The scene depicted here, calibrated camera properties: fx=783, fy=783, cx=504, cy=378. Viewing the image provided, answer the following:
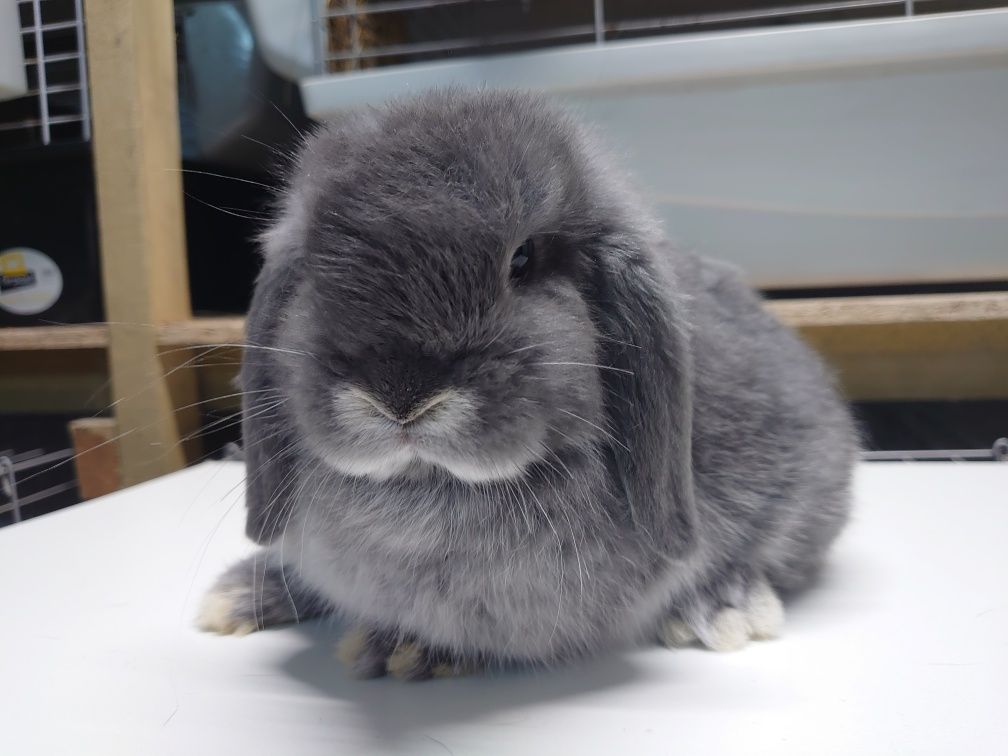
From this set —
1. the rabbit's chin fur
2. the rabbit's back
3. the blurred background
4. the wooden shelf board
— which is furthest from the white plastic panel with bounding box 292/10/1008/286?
the rabbit's chin fur

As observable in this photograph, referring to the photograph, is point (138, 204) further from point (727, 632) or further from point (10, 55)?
point (727, 632)

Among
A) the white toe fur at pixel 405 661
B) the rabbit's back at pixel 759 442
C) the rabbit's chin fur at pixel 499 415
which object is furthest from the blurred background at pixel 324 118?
the white toe fur at pixel 405 661

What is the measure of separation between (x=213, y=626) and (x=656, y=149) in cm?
102

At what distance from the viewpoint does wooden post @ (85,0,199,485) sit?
1.30 m

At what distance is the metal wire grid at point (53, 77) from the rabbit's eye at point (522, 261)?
1.09m

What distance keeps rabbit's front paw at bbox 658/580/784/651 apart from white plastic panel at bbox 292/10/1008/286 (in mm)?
761

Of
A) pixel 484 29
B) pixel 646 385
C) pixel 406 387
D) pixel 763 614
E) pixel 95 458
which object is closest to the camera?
pixel 406 387

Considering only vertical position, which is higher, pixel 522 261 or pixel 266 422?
pixel 522 261

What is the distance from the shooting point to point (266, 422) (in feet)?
2.18

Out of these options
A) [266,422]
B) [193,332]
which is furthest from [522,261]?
[193,332]

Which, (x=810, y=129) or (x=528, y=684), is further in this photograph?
(x=810, y=129)

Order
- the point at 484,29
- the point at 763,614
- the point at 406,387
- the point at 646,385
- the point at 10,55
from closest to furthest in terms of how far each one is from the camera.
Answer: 1. the point at 406,387
2. the point at 646,385
3. the point at 763,614
4. the point at 10,55
5. the point at 484,29

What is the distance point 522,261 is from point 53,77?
48.1 inches

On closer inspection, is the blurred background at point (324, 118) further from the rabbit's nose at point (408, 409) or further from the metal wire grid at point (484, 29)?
the rabbit's nose at point (408, 409)
